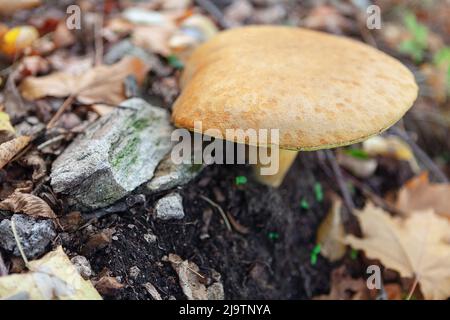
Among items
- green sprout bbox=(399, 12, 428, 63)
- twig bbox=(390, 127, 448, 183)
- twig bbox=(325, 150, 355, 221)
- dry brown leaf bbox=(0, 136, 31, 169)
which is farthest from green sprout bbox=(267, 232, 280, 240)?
green sprout bbox=(399, 12, 428, 63)

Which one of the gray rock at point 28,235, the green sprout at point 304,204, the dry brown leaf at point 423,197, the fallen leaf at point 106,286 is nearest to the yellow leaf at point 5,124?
the gray rock at point 28,235

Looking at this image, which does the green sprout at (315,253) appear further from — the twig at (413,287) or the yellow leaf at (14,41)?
the yellow leaf at (14,41)

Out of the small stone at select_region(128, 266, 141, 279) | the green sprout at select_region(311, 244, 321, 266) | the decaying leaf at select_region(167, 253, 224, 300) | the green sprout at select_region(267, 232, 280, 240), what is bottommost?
the green sprout at select_region(311, 244, 321, 266)

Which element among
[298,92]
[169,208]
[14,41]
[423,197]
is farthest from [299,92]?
[14,41]

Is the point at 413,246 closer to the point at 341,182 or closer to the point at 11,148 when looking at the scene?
the point at 341,182

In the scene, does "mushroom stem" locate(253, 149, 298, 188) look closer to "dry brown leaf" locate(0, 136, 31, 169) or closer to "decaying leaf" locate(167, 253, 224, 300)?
"decaying leaf" locate(167, 253, 224, 300)

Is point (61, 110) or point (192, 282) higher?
point (61, 110)

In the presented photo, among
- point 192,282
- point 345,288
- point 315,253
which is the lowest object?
point 345,288
